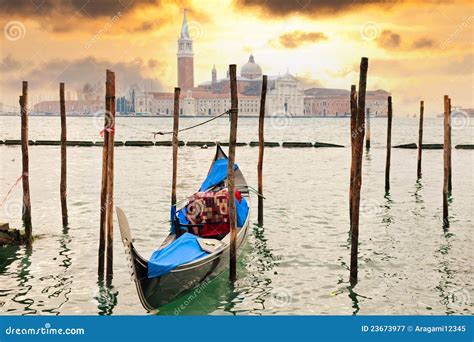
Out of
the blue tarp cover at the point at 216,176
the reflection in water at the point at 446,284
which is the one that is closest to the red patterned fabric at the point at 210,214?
the blue tarp cover at the point at 216,176

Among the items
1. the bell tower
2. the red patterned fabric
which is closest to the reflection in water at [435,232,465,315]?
the red patterned fabric

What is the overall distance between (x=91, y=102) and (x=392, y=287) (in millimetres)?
150754

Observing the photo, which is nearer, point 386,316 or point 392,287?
point 386,316

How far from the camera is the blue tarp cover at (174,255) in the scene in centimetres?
790

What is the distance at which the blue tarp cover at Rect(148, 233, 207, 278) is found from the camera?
7898 millimetres

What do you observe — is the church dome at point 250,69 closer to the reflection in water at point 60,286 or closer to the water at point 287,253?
the water at point 287,253

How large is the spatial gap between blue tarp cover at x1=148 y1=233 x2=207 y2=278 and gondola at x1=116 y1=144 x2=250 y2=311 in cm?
6

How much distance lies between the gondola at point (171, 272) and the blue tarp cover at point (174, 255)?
0.06 meters

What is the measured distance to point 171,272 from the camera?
812cm

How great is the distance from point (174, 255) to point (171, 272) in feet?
1.36

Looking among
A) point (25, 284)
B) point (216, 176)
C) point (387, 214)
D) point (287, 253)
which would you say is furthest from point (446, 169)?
point (25, 284)

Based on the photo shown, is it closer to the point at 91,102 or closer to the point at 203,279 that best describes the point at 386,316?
the point at 203,279
